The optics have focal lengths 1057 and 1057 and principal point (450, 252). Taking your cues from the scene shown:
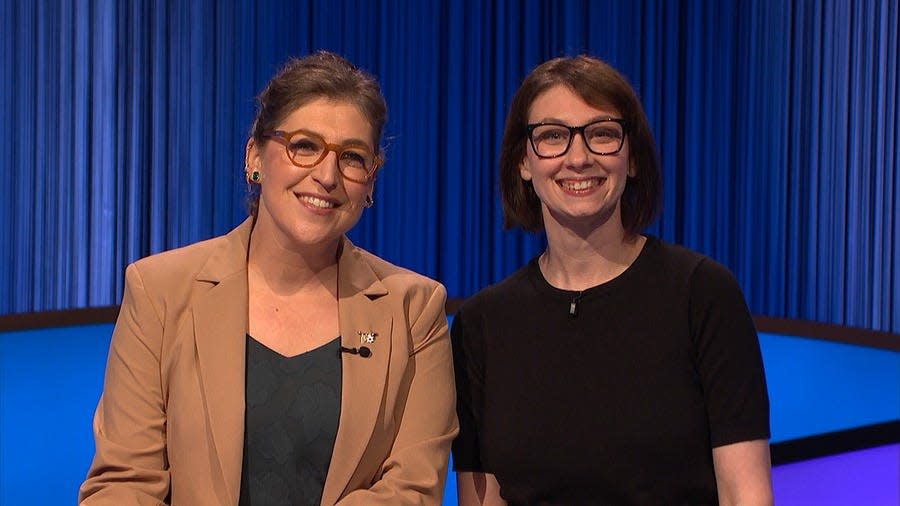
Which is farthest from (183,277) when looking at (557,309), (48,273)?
(48,273)

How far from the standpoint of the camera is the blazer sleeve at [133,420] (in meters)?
1.66

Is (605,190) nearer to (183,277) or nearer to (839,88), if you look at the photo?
(183,277)

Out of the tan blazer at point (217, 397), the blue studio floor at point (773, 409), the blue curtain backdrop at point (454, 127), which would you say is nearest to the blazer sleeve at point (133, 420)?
the tan blazer at point (217, 397)

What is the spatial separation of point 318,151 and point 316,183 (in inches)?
2.3

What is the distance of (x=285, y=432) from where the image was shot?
1711 mm

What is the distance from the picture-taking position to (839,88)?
5.63m

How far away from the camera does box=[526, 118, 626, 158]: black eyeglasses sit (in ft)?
Result: 6.18

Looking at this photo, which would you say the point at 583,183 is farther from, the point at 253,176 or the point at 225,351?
the point at 225,351

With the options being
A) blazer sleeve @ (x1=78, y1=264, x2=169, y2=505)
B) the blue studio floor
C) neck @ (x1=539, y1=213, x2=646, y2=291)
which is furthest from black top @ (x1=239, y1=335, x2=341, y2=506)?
the blue studio floor

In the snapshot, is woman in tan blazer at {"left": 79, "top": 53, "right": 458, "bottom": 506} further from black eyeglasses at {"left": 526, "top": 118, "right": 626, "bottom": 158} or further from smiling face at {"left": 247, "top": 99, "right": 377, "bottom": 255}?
black eyeglasses at {"left": 526, "top": 118, "right": 626, "bottom": 158}

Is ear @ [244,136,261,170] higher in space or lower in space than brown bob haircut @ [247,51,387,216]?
lower

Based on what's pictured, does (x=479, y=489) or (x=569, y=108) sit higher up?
(x=569, y=108)

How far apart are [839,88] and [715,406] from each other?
14.2 ft

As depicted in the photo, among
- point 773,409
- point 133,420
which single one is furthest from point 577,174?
point 773,409
